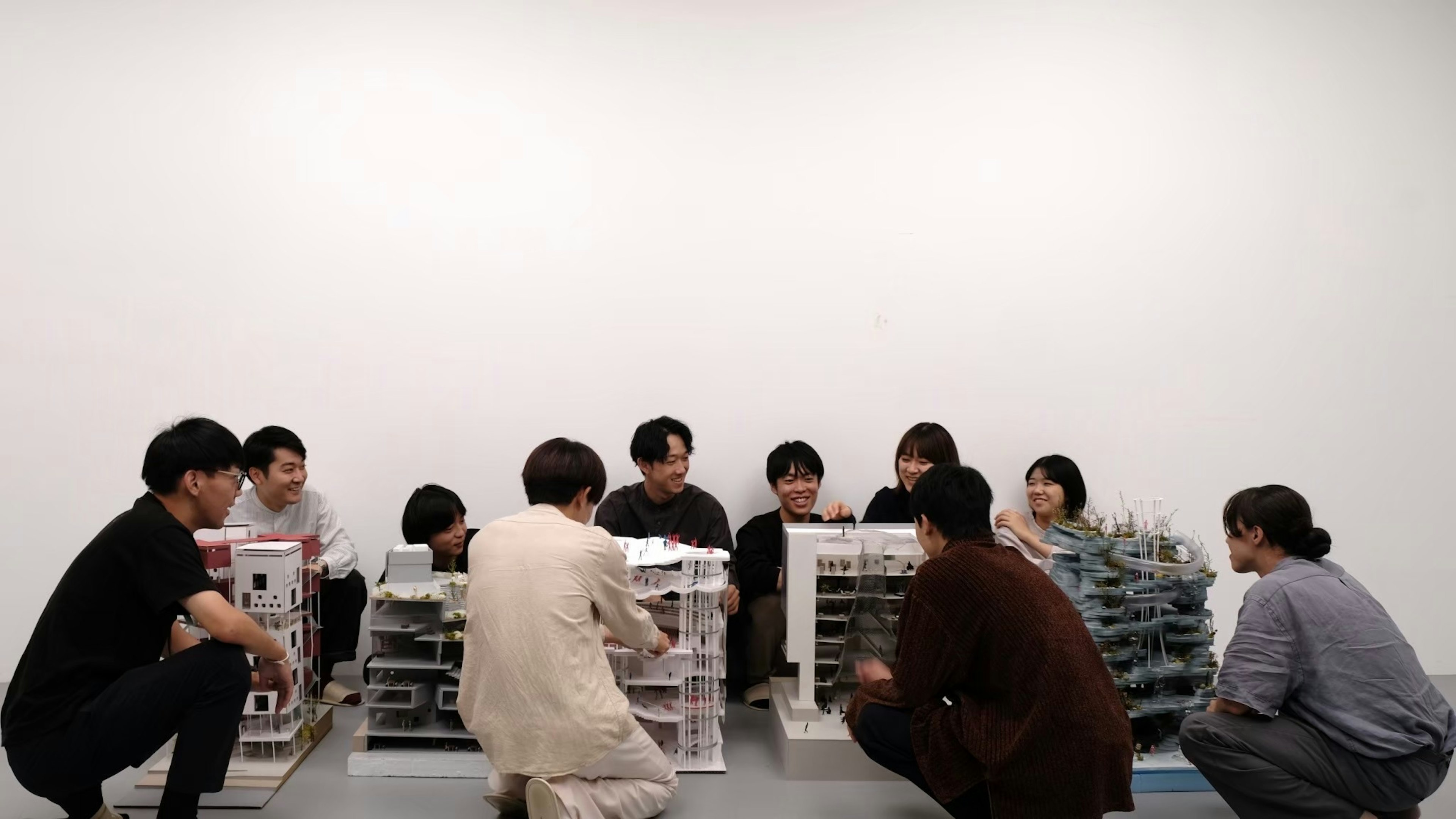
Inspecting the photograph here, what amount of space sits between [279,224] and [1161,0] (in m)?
4.43

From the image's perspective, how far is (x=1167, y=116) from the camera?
4641mm

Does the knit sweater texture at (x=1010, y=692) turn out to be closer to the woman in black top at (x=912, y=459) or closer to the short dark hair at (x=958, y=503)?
the short dark hair at (x=958, y=503)

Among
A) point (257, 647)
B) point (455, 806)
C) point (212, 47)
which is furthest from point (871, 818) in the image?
point (212, 47)

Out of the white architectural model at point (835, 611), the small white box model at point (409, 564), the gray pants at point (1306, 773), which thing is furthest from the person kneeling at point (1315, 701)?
the small white box model at point (409, 564)

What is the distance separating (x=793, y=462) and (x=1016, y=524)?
1.01 m

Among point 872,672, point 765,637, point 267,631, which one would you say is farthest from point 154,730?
point 765,637

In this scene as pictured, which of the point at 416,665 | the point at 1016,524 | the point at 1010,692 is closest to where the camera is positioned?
the point at 1010,692

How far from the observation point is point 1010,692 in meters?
2.43

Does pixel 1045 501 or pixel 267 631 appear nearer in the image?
pixel 267 631

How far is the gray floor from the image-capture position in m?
3.00

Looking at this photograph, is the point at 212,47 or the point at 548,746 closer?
the point at 548,746

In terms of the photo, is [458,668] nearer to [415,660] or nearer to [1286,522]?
[415,660]

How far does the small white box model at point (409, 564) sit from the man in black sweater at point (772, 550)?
1.42 m

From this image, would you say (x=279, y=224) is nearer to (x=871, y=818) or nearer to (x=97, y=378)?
(x=97, y=378)
